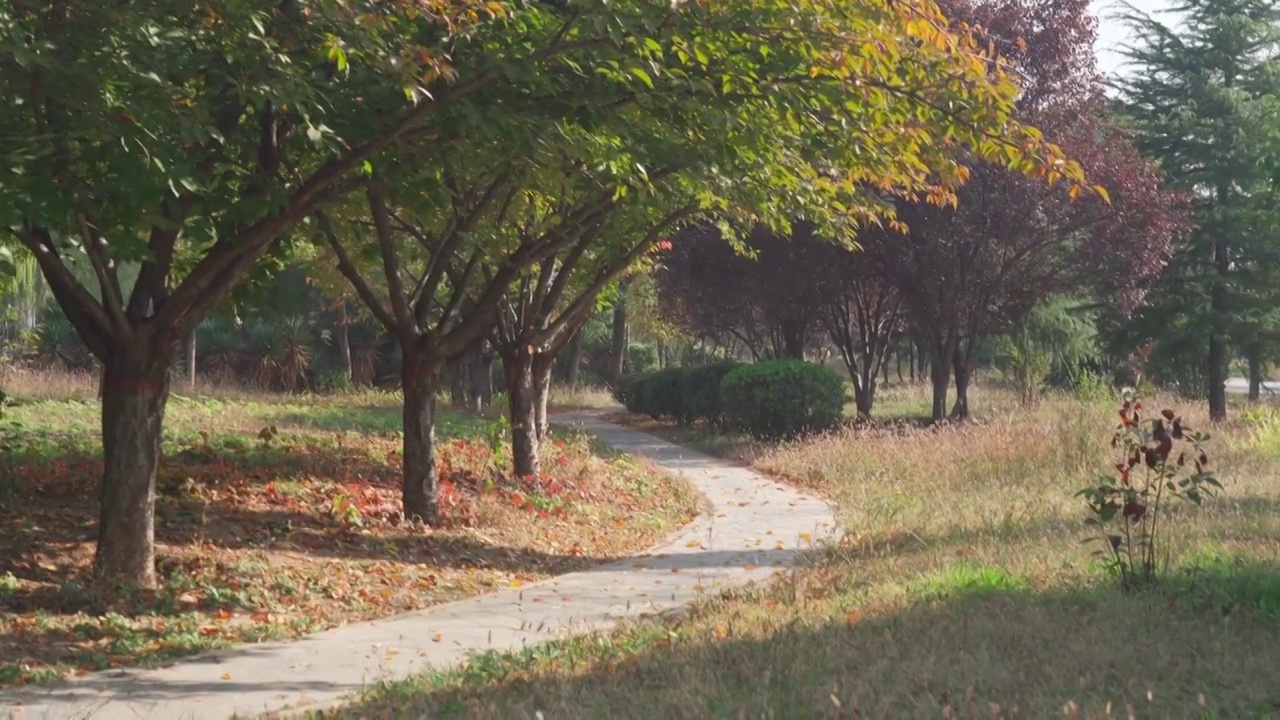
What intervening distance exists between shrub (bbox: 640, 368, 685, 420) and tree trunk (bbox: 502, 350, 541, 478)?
1470 centimetres

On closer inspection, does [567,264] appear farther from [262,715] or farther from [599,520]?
[262,715]

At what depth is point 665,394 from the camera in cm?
3197

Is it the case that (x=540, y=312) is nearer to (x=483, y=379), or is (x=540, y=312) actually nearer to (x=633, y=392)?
(x=483, y=379)

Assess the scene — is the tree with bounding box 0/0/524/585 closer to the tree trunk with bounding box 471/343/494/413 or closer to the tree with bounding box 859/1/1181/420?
the tree with bounding box 859/1/1181/420

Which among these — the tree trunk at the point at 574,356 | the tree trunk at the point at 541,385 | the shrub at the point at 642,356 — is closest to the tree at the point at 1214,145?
the tree trunk at the point at 541,385

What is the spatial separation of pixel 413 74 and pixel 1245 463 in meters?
12.1

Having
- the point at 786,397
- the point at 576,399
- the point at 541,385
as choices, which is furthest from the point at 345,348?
the point at 541,385

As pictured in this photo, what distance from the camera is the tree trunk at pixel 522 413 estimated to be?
15477mm

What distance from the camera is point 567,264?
1529 cm

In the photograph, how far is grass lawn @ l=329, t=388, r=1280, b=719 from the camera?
543 centimetres

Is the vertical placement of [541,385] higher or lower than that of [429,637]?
higher

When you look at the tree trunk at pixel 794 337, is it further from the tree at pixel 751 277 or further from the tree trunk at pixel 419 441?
the tree trunk at pixel 419 441

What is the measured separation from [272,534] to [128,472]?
222cm

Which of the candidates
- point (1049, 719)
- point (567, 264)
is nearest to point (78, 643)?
point (1049, 719)
